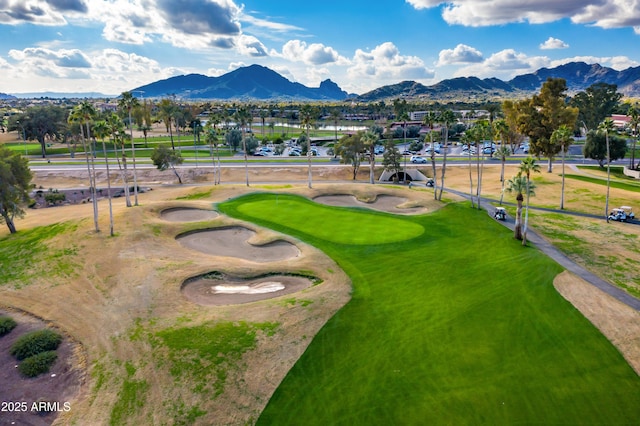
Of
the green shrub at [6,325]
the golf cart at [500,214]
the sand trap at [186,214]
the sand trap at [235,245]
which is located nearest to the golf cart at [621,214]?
the golf cart at [500,214]

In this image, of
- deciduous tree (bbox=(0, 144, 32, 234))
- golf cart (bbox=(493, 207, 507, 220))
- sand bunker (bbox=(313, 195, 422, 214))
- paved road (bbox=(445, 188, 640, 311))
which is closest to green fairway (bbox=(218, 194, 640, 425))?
paved road (bbox=(445, 188, 640, 311))

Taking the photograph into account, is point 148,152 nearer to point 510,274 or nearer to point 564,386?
point 510,274

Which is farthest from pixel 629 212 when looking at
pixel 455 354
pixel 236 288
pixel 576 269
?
pixel 236 288

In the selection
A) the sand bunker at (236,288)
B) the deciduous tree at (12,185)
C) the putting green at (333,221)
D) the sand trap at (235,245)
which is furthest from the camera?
the deciduous tree at (12,185)

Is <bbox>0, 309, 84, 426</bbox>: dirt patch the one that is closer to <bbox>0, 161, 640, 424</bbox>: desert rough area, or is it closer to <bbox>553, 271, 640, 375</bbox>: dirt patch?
<bbox>0, 161, 640, 424</bbox>: desert rough area

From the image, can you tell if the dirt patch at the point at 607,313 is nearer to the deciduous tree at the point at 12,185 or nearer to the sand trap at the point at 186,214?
the sand trap at the point at 186,214
